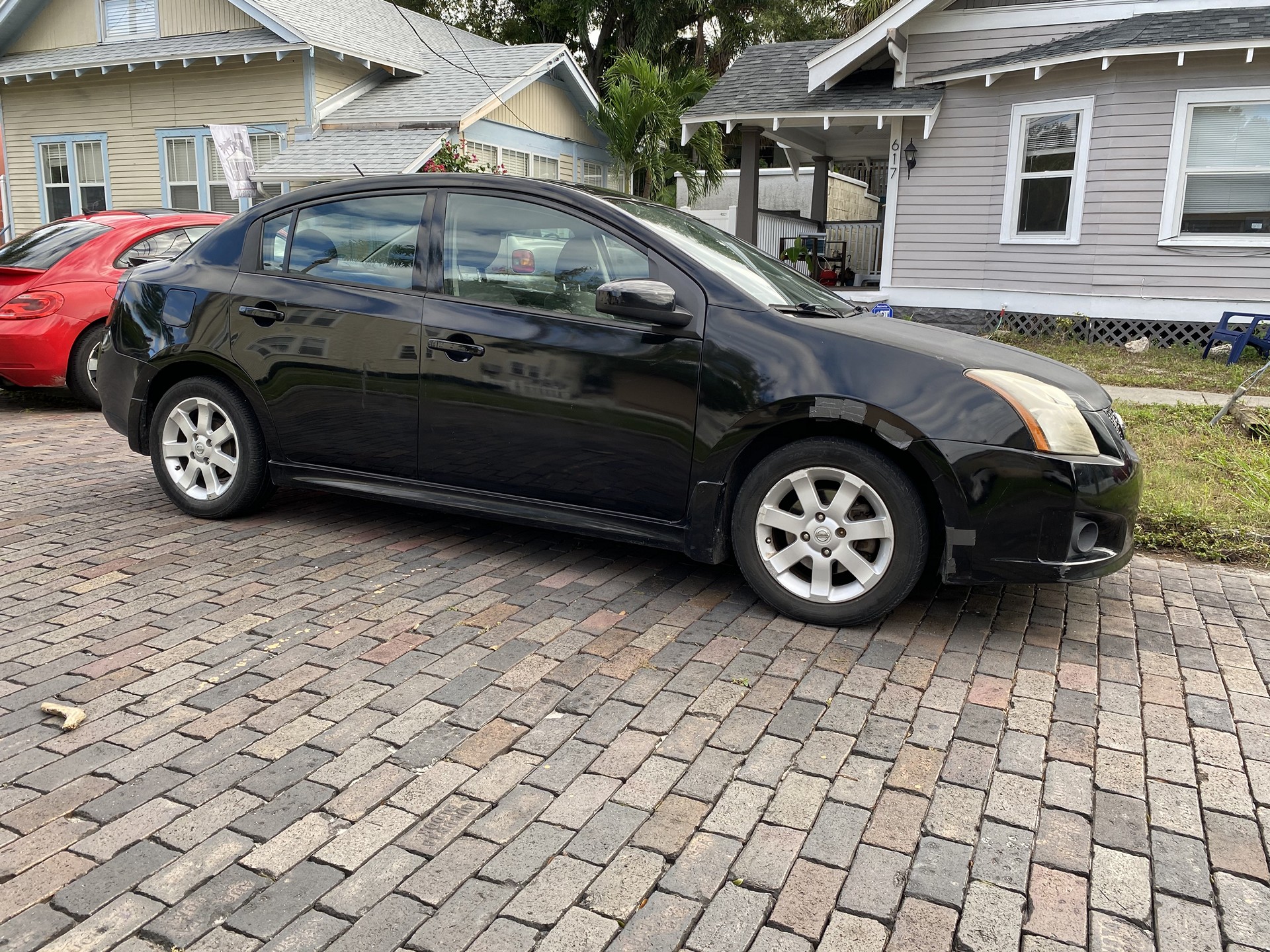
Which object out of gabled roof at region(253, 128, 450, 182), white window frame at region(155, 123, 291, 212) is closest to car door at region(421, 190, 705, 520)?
gabled roof at region(253, 128, 450, 182)

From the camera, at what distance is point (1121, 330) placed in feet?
43.8


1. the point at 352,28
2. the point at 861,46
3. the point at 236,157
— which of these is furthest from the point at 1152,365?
the point at 352,28

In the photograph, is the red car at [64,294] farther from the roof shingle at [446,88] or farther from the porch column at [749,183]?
the roof shingle at [446,88]

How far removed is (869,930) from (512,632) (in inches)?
77.8

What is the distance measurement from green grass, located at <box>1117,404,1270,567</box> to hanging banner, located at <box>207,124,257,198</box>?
14950mm

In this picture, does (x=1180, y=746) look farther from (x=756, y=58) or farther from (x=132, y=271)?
(x=756, y=58)

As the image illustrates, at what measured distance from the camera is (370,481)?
4.96 meters

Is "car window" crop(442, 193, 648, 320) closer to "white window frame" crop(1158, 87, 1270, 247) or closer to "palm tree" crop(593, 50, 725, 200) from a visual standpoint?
"white window frame" crop(1158, 87, 1270, 247)

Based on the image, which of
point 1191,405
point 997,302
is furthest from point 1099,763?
point 997,302

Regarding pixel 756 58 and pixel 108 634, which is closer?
pixel 108 634

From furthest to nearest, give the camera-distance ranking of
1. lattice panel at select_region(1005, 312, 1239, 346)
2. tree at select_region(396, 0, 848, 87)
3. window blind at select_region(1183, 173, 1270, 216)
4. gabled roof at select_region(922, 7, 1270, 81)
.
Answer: tree at select_region(396, 0, 848, 87)
lattice panel at select_region(1005, 312, 1239, 346)
window blind at select_region(1183, 173, 1270, 216)
gabled roof at select_region(922, 7, 1270, 81)

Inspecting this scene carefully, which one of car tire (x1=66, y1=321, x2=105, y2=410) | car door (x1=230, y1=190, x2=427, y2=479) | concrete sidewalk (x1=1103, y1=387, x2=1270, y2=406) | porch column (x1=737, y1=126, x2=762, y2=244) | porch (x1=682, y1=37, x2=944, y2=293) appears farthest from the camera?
porch column (x1=737, y1=126, x2=762, y2=244)

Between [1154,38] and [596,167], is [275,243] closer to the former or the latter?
[1154,38]

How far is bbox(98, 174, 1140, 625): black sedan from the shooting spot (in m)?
3.87
